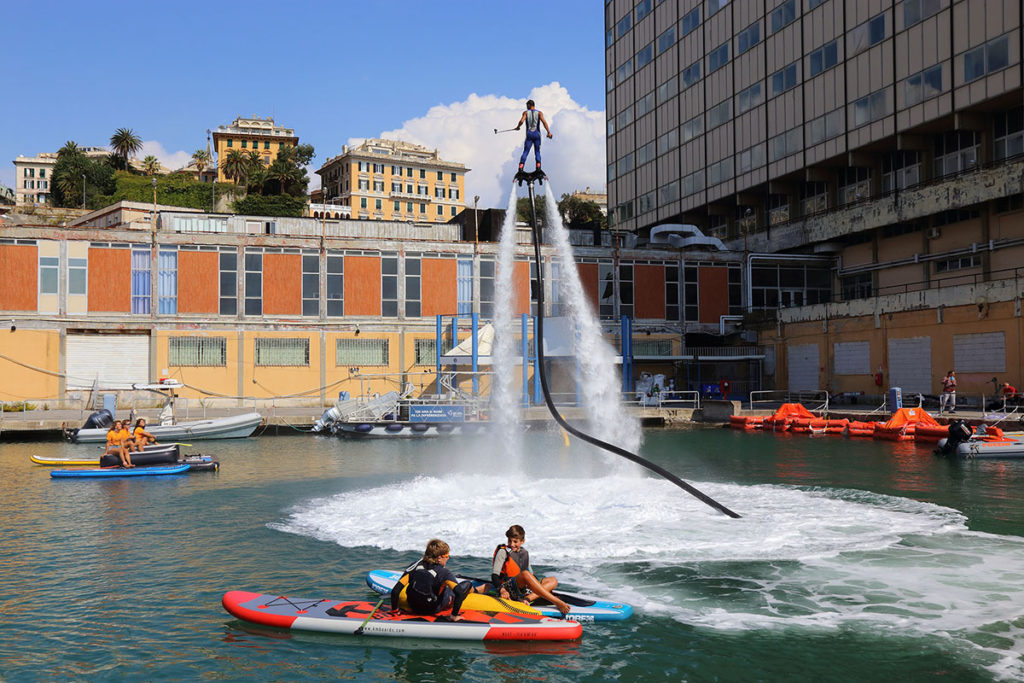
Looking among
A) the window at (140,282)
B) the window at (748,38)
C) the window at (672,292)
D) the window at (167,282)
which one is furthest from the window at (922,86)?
the window at (140,282)

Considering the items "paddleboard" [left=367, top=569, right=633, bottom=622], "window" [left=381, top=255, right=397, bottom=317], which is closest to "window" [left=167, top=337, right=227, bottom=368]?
"window" [left=381, top=255, right=397, bottom=317]

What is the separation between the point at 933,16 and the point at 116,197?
4691 inches

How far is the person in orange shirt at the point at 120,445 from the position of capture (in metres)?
30.6

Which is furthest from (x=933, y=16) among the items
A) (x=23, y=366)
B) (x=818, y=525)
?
(x=23, y=366)

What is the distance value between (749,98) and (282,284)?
42962mm

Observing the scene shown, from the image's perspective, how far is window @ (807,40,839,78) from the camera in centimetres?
6216

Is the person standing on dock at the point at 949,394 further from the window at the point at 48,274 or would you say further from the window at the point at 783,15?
the window at the point at 48,274

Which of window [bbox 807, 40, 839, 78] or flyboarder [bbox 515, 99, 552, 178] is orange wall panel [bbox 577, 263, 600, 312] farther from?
flyboarder [bbox 515, 99, 552, 178]

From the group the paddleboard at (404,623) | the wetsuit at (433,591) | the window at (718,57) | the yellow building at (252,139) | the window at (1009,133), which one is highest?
the yellow building at (252,139)

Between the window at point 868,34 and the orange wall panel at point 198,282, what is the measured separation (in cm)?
4728

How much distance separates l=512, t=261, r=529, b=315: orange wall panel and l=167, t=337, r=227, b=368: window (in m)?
20.8

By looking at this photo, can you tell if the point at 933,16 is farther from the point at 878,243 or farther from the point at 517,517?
the point at 517,517

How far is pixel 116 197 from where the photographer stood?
132125 mm

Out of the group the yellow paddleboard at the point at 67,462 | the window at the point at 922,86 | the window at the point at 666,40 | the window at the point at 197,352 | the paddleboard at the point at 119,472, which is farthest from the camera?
the window at the point at 666,40
